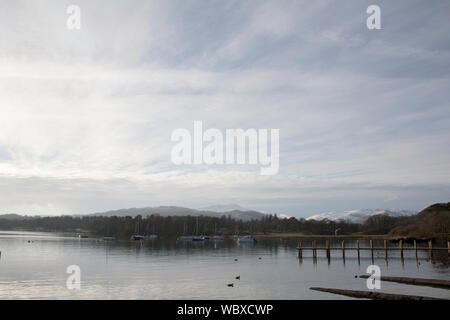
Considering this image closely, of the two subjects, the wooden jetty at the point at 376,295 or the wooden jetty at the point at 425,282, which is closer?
the wooden jetty at the point at 376,295

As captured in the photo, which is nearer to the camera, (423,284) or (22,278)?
(423,284)

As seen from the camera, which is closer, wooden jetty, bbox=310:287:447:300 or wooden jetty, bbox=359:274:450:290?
wooden jetty, bbox=310:287:447:300

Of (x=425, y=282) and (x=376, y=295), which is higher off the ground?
(x=376, y=295)

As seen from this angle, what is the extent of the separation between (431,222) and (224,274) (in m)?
138

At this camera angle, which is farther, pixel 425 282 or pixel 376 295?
pixel 425 282
